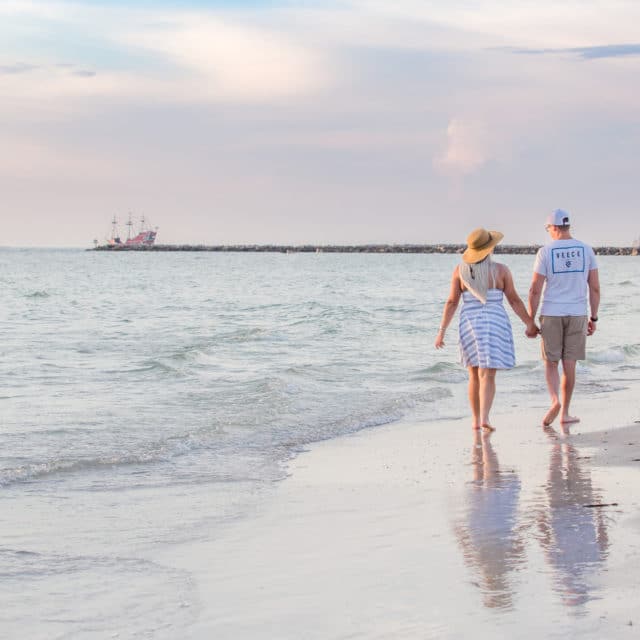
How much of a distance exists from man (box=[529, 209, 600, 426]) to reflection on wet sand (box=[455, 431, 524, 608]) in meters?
1.86

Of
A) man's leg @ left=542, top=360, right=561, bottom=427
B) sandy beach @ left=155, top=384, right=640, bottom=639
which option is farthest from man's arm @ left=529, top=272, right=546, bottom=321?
sandy beach @ left=155, top=384, right=640, bottom=639

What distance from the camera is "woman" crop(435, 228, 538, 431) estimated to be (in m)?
8.16

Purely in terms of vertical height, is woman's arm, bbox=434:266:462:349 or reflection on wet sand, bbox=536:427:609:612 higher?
woman's arm, bbox=434:266:462:349

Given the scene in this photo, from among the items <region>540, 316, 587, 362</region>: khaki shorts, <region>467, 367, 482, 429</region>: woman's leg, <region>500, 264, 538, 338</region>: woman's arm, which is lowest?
<region>467, 367, 482, 429</region>: woman's leg

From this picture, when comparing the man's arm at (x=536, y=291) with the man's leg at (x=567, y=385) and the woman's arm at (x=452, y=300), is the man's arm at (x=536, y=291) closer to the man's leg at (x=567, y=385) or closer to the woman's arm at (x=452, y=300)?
the woman's arm at (x=452, y=300)

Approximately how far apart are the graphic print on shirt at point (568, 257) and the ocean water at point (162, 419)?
6.81 ft

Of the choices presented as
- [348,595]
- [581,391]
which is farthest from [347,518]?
[581,391]

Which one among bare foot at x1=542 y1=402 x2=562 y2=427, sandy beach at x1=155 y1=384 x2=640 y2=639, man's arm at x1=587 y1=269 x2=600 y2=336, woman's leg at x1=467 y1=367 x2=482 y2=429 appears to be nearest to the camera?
sandy beach at x1=155 y1=384 x2=640 y2=639

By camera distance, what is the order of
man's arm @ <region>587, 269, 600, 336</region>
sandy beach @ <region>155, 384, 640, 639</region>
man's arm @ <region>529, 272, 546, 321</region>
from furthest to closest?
man's arm @ <region>587, 269, 600, 336</region> < man's arm @ <region>529, 272, 546, 321</region> < sandy beach @ <region>155, 384, 640, 639</region>

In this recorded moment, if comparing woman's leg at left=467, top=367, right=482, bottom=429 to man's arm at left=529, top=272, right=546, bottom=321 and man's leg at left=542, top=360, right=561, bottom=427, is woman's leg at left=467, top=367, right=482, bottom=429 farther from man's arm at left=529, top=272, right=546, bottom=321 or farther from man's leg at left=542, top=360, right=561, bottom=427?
man's arm at left=529, top=272, right=546, bottom=321

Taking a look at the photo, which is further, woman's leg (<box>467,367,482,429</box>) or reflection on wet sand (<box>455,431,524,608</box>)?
woman's leg (<box>467,367,482,429</box>)

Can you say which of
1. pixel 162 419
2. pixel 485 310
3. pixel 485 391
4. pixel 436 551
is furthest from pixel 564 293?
pixel 436 551

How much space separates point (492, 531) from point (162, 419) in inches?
200

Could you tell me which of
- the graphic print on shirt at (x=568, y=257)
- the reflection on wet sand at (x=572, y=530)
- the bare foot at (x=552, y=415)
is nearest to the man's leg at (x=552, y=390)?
the bare foot at (x=552, y=415)
